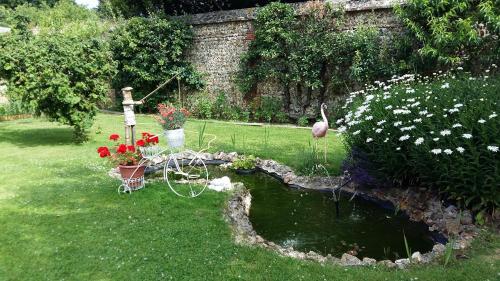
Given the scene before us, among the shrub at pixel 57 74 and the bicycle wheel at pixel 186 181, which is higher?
the shrub at pixel 57 74

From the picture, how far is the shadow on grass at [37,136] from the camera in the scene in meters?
9.34

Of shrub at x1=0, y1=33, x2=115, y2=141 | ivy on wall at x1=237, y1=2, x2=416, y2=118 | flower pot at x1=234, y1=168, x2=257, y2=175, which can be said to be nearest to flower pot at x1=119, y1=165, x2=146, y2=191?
flower pot at x1=234, y1=168, x2=257, y2=175

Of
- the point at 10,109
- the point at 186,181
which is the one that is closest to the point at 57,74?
the point at 186,181

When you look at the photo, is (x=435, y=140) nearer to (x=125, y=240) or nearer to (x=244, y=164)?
(x=125, y=240)

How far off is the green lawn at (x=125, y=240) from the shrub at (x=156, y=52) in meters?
6.80

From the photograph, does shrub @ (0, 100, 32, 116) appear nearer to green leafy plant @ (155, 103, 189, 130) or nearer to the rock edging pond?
green leafy plant @ (155, 103, 189, 130)

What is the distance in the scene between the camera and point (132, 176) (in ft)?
18.8

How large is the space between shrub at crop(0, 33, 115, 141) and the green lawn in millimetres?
1659

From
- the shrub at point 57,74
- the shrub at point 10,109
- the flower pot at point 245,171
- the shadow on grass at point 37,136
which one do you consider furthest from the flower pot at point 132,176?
the shrub at point 10,109

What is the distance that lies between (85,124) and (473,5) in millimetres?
8819

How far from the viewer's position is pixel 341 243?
4.70 m

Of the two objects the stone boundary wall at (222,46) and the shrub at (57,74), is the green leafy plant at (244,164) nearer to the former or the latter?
the shrub at (57,74)

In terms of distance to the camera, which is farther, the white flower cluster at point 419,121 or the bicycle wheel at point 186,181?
the bicycle wheel at point 186,181

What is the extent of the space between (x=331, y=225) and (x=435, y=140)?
1.63 metres
